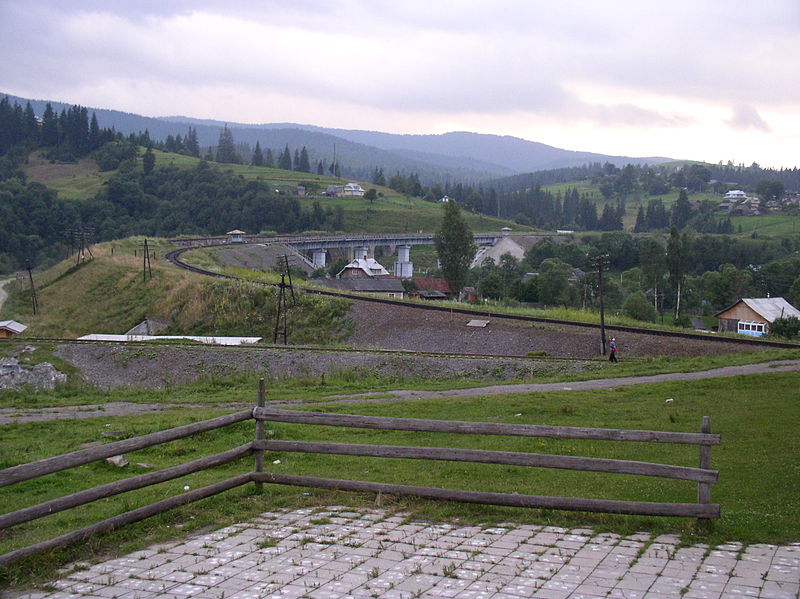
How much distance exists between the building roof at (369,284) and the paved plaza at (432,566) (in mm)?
70540

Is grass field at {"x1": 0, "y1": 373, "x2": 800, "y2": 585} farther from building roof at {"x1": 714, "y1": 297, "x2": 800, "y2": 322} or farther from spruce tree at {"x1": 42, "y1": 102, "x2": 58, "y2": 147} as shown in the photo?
spruce tree at {"x1": 42, "y1": 102, "x2": 58, "y2": 147}

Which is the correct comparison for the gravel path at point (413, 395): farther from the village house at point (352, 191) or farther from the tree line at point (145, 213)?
the village house at point (352, 191)

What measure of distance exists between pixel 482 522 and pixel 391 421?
58.5 inches

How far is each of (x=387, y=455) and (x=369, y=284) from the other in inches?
2861

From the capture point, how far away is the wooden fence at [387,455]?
7.31 m

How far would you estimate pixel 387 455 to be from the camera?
8.66m

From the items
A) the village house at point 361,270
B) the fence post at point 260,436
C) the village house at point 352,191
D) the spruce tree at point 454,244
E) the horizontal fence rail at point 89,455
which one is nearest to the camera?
the horizontal fence rail at point 89,455

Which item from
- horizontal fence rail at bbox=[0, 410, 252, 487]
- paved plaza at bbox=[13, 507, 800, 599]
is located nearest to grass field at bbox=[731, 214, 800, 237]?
paved plaza at bbox=[13, 507, 800, 599]

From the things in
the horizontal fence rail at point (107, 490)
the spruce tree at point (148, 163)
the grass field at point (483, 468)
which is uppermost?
the spruce tree at point (148, 163)

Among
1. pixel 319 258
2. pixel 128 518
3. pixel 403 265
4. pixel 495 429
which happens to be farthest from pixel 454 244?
pixel 128 518

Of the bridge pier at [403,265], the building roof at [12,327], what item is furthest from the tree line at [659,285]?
the building roof at [12,327]

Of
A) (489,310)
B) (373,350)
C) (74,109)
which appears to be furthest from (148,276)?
(74,109)

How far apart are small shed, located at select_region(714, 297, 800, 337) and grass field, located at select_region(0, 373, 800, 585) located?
4712 centimetres

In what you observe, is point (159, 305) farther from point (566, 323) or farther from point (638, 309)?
point (638, 309)
